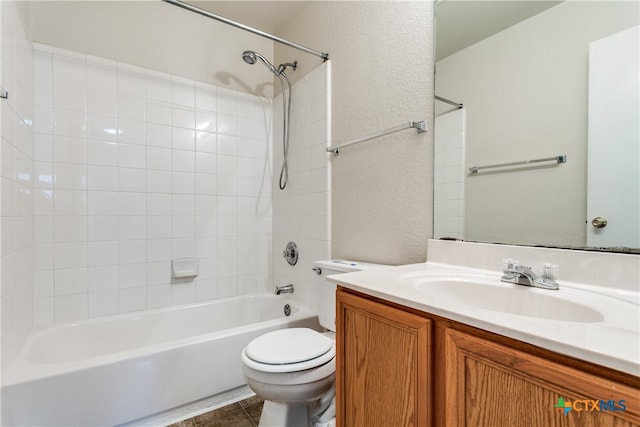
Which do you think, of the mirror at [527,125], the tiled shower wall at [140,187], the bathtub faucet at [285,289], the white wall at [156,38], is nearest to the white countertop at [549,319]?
the mirror at [527,125]

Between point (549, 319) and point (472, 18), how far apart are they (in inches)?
44.1

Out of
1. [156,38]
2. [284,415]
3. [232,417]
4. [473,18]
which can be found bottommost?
[232,417]

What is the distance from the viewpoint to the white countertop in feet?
1.47

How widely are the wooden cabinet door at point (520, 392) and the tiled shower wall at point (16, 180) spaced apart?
5.30ft

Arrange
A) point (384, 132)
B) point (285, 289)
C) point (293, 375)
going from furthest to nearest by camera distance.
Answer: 1. point (285, 289)
2. point (384, 132)
3. point (293, 375)

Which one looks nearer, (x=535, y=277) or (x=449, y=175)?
(x=535, y=277)

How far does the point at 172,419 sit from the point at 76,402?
0.43 meters

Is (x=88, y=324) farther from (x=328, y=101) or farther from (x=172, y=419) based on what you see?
(x=328, y=101)

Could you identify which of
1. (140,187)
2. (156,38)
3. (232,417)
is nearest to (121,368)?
(232,417)

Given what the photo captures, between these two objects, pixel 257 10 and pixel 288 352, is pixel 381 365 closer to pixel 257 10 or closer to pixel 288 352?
pixel 288 352

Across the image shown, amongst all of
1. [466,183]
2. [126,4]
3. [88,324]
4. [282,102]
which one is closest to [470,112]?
[466,183]

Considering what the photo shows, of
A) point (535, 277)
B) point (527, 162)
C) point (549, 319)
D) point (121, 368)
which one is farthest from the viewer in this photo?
point (121, 368)

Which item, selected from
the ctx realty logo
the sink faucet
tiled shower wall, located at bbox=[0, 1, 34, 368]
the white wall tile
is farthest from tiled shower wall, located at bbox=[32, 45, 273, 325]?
the ctx realty logo

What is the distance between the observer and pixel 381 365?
77 centimetres
